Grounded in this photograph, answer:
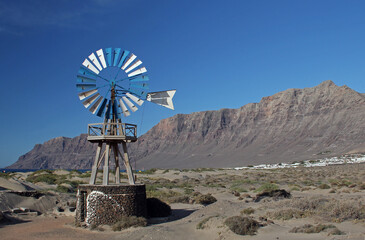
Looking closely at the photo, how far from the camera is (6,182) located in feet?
84.9

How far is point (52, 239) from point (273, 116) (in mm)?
122923

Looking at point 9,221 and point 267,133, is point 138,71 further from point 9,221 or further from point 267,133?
point 267,133

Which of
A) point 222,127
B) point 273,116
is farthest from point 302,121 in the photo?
point 222,127

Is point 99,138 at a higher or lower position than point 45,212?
higher

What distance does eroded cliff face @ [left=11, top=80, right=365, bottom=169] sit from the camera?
99575 millimetres

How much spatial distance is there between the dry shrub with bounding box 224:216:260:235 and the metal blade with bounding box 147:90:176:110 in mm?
6537

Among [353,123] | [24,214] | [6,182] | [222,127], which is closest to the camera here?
[24,214]

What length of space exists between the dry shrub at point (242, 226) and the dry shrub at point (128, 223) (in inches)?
158

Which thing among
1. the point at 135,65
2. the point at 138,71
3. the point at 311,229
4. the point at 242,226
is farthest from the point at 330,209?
the point at 135,65

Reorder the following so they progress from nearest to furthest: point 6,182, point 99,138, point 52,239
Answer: point 52,239 < point 99,138 < point 6,182

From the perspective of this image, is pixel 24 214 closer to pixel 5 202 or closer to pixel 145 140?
pixel 5 202

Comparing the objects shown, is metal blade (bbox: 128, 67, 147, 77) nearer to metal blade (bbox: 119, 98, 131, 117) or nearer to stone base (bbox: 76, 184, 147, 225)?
metal blade (bbox: 119, 98, 131, 117)

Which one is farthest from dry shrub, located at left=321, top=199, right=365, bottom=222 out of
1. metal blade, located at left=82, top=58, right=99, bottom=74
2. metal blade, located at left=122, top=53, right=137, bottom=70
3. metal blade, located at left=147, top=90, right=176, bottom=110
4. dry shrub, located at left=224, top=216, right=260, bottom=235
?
metal blade, located at left=82, top=58, right=99, bottom=74

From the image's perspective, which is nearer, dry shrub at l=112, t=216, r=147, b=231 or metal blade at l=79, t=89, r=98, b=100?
dry shrub at l=112, t=216, r=147, b=231
